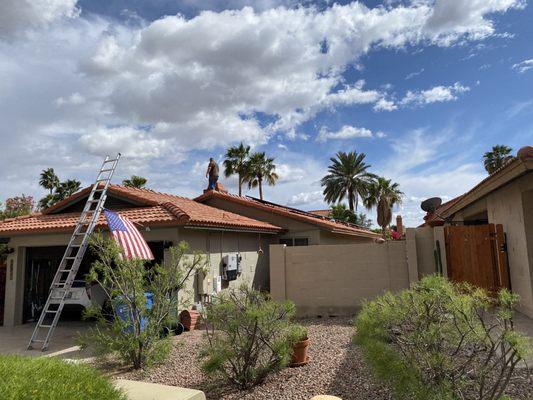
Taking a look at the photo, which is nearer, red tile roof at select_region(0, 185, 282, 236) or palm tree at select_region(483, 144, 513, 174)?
red tile roof at select_region(0, 185, 282, 236)

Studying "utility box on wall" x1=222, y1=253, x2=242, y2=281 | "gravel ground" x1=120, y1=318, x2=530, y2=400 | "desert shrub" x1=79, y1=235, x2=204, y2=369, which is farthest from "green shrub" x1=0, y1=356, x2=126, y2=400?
"utility box on wall" x1=222, y1=253, x2=242, y2=281

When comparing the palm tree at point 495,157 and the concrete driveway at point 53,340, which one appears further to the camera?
the palm tree at point 495,157

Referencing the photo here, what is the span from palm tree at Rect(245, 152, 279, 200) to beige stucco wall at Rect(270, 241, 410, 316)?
94.8ft

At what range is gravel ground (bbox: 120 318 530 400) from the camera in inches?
217

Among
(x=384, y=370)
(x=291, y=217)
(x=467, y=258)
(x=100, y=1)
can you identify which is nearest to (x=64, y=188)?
(x=291, y=217)

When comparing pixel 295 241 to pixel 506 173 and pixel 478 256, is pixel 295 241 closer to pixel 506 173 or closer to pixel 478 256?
pixel 478 256

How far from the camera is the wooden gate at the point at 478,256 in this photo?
959 centimetres

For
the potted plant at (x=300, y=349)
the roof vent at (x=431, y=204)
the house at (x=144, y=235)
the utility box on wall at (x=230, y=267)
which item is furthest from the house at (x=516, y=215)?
the utility box on wall at (x=230, y=267)

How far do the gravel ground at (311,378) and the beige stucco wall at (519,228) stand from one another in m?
3.48

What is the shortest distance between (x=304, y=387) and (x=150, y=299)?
15.0 feet

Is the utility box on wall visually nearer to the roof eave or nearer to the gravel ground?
the gravel ground

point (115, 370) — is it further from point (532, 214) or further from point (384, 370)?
point (532, 214)

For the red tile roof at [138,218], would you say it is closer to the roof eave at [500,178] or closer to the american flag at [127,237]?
the american flag at [127,237]

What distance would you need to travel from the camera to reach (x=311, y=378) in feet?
20.3
